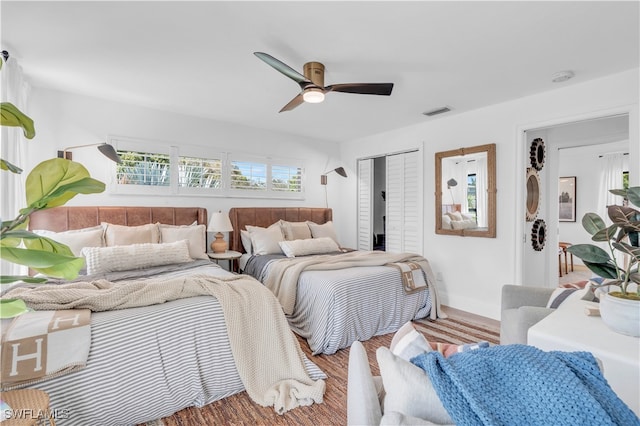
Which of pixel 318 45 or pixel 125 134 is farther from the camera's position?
pixel 125 134

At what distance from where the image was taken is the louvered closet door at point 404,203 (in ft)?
14.5

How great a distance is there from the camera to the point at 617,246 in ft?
4.34

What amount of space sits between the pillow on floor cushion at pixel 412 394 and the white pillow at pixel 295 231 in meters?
3.53

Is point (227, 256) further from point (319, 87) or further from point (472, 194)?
point (472, 194)

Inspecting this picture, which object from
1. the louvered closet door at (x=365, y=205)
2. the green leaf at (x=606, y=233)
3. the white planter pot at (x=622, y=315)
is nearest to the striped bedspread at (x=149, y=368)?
the white planter pot at (x=622, y=315)

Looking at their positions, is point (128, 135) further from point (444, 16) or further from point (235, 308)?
point (444, 16)

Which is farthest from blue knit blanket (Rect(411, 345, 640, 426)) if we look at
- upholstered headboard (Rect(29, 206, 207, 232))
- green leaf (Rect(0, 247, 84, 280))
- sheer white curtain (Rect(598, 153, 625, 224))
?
sheer white curtain (Rect(598, 153, 625, 224))

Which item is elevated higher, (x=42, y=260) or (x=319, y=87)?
(x=319, y=87)

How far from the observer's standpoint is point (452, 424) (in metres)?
0.80

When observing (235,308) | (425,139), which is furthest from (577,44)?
(235,308)

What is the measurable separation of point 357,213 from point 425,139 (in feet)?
5.60

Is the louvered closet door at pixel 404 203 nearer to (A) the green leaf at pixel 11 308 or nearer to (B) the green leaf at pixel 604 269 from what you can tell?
(B) the green leaf at pixel 604 269

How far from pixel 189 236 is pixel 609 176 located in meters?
7.54

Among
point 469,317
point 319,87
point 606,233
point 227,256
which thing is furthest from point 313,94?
point 469,317
